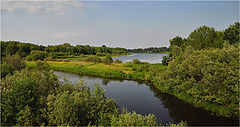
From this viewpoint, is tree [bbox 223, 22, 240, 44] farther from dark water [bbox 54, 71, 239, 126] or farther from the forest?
dark water [bbox 54, 71, 239, 126]

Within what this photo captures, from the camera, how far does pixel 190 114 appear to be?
21828mm

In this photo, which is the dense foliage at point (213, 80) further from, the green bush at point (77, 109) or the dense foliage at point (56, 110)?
the green bush at point (77, 109)

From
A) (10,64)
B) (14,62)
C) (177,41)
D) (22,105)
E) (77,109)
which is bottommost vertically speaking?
(77,109)

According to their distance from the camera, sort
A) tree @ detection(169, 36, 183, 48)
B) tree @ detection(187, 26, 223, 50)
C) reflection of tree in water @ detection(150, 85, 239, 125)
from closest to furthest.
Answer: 1. reflection of tree in water @ detection(150, 85, 239, 125)
2. tree @ detection(187, 26, 223, 50)
3. tree @ detection(169, 36, 183, 48)

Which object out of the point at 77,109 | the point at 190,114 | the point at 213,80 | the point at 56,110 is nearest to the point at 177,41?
the point at 213,80

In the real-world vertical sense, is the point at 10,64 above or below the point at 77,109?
above

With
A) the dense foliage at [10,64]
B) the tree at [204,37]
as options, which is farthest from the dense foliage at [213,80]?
the tree at [204,37]

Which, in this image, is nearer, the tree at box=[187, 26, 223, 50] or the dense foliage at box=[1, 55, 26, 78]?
the dense foliage at box=[1, 55, 26, 78]

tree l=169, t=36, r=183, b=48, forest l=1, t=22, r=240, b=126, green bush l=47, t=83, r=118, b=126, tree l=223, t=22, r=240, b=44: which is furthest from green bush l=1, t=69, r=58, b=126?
tree l=169, t=36, r=183, b=48

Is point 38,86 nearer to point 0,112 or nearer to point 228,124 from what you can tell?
point 0,112

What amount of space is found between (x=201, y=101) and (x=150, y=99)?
358 inches

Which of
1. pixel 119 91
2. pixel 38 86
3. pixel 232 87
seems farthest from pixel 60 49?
pixel 232 87

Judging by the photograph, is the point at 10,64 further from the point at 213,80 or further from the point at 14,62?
the point at 213,80

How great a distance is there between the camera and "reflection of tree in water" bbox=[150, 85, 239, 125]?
63.7ft
